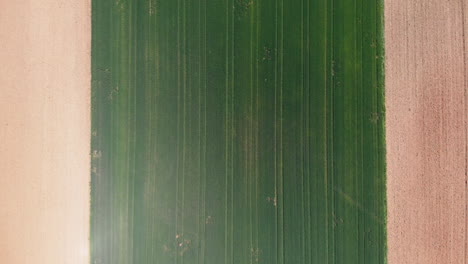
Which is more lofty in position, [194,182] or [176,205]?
[194,182]

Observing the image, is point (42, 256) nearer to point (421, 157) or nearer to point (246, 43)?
point (246, 43)

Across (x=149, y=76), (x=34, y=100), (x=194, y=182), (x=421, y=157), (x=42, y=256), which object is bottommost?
(x=42, y=256)

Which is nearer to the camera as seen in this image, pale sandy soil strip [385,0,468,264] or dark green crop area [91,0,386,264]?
pale sandy soil strip [385,0,468,264]

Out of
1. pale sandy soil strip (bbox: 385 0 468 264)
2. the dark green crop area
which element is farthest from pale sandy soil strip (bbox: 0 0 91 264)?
pale sandy soil strip (bbox: 385 0 468 264)

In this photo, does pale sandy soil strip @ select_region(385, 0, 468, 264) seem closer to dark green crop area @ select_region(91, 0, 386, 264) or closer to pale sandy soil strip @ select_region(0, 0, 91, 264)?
dark green crop area @ select_region(91, 0, 386, 264)

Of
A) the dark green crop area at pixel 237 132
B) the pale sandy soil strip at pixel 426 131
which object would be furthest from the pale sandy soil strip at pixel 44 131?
the pale sandy soil strip at pixel 426 131

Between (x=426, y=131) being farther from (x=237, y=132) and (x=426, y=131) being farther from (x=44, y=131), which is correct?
(x=44, y=131)

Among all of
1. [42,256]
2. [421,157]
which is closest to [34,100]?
[42,256]
